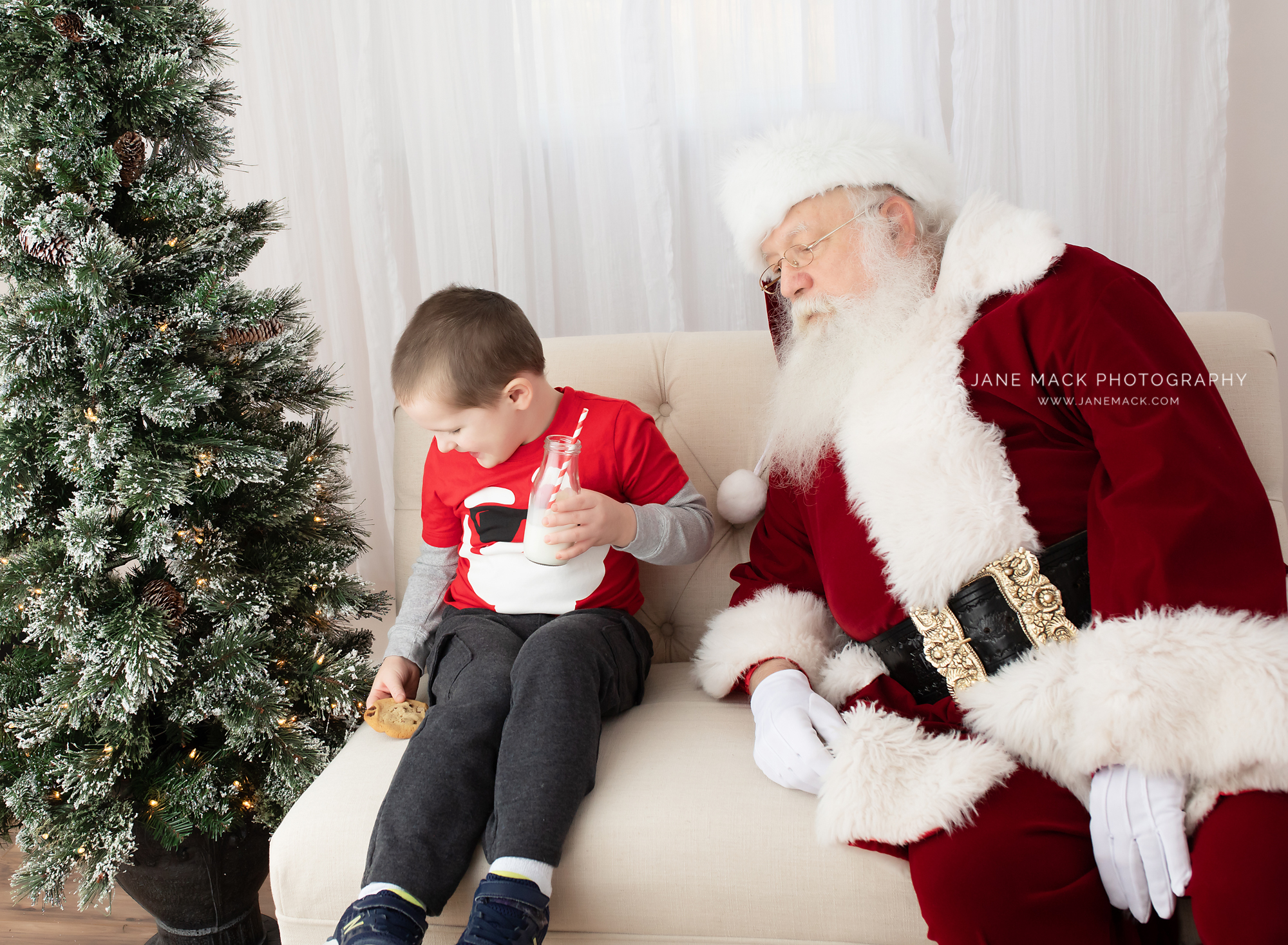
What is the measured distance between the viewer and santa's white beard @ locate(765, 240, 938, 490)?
1439 millimetres

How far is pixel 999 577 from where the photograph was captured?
125cm

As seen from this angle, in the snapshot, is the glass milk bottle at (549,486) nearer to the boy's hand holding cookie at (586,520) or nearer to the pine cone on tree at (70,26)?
the boy's hand holding cookie at (586,520)

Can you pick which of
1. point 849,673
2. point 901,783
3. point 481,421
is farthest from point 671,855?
point 481,421

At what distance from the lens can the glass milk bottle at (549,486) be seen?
133 cm

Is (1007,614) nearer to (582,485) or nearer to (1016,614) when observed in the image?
(1016,614)

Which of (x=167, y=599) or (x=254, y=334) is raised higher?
(x=254, y=334)

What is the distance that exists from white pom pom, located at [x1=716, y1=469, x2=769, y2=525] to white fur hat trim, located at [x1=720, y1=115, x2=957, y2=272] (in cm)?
44

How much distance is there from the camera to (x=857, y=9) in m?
2.16

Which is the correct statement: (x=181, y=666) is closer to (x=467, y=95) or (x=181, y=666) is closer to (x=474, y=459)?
(x=474, y=459)

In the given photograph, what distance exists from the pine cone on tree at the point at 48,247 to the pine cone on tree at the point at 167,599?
1.79ft

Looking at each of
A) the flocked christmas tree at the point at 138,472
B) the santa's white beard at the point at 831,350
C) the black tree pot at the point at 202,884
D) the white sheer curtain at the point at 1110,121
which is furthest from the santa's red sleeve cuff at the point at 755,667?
the white sheer curtain at the point at 1110,121

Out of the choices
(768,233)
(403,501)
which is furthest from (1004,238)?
(403,501)

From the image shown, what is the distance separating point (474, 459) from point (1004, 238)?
3.26 feet

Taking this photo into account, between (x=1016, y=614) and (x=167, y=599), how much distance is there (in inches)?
54.0
